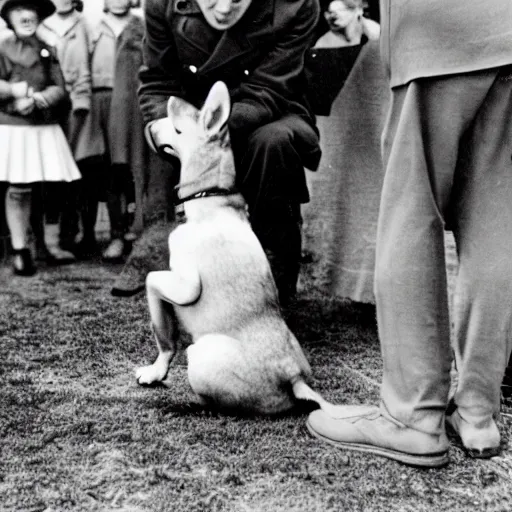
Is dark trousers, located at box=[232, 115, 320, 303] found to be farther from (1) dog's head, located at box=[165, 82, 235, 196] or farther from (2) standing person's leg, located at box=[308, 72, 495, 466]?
(2) standing person's leg, located at box=[308, 72, 495, 466]

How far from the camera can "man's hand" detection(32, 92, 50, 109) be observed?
4859 millimetres

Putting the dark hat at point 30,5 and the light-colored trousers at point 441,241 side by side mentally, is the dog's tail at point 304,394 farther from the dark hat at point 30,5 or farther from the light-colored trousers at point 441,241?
the dark hat at point 30,5

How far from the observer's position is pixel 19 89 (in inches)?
190

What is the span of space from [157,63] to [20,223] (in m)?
2.11

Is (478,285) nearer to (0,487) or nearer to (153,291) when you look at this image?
(153,291)

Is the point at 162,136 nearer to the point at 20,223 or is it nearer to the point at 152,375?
the point at 152,375

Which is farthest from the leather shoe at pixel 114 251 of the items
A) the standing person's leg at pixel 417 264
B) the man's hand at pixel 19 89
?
the standing person's leg at pixel 417 264

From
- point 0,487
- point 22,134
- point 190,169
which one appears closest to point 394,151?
point 190,169

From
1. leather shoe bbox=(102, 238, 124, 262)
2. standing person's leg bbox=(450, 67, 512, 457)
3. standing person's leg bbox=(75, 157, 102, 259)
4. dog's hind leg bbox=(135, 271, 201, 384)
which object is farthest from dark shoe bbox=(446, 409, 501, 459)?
standing person's leg bbox=(75, 157, 102, 259)

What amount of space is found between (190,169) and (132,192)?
3.28 m

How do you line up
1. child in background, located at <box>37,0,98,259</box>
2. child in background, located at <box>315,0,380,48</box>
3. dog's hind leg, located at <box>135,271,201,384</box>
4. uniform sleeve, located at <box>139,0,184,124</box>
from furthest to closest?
child in background, located at <box>37,0,98,259</box>
child in background, located at <box>315,0,380,48</box>
uniform sleeve, located at <box>139,0,184,124</box>
dog's hind leg, located at <box>135,271,201,384</box>

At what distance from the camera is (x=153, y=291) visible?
257 cm

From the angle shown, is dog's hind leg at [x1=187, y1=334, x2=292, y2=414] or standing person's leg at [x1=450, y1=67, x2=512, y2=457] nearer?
→ standing person's leg at [x1=450, y1=67, x2=512, y2=457]

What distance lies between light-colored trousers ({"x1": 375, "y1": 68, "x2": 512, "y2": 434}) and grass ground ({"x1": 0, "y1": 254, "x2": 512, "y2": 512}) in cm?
24
